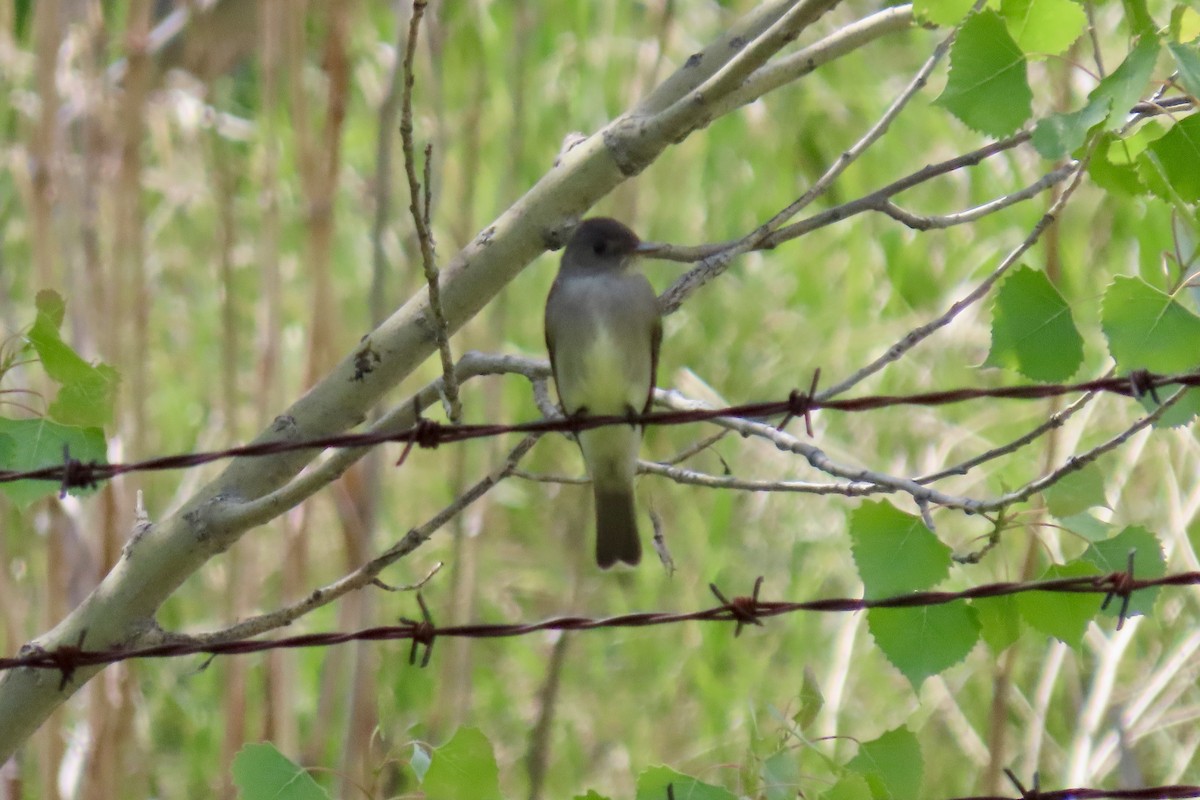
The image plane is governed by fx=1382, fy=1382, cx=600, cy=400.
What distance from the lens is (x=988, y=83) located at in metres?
1.73

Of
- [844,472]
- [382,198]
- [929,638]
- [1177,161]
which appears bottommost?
[929,638]

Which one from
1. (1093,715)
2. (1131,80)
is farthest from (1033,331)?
(1093,715)

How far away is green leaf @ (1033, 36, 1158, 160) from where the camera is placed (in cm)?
157

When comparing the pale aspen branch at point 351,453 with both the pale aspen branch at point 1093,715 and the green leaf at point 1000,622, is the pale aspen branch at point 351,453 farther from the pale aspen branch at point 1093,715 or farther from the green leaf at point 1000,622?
the pale aspen branch at point 1093,715

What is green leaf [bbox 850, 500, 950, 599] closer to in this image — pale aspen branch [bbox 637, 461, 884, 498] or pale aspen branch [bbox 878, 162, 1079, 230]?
pale aspen branch [bbox 637, 461, 884, 498]

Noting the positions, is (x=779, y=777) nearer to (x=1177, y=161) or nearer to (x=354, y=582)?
(x=354, y=582)

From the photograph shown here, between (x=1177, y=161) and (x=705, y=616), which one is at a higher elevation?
(x=1177, y=161)

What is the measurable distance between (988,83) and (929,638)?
0.70 metres

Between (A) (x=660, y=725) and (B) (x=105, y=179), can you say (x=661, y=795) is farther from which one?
(A) (x=660, y=725)

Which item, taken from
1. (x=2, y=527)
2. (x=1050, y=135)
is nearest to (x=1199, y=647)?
(x=1050, y=135)

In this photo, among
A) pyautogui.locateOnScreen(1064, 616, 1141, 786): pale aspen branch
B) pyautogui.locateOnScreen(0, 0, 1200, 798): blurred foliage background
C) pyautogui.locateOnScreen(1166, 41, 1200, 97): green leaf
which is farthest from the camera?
pyautogui.locateOnScreen(1064, 616, 1141, 786): pale aspen branch

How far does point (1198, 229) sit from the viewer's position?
169cm

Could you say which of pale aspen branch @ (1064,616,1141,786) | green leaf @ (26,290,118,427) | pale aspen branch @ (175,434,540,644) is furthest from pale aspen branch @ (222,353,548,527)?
pale aspen branch @ (1064,616,1141,786)

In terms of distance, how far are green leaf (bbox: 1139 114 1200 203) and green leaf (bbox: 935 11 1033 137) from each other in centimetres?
16
